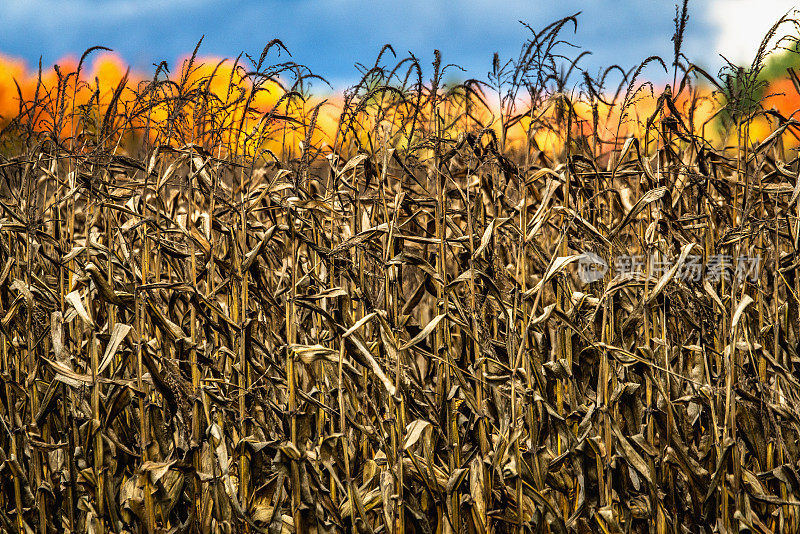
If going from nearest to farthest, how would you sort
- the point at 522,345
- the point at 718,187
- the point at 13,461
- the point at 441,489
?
the point at 522,345 → the point at 441,489 → the point at 13,461 → the point at 718,187

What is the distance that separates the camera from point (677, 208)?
10.5 ft

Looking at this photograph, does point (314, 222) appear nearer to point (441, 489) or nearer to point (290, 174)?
point (290, 174)

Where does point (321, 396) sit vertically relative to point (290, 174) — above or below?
below

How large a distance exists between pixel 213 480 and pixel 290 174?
1.30 m

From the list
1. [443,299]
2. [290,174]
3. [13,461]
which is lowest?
[13,461]

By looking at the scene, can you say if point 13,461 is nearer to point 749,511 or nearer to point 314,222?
point 314,222

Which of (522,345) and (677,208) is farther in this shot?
(677,208)

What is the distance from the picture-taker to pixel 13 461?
9.43 feet

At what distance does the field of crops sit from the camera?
254 cm

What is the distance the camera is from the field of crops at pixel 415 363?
2543 mm

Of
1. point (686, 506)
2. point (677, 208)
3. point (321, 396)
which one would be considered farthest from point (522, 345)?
point (677, 208)

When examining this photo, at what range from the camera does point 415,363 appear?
9.02ft

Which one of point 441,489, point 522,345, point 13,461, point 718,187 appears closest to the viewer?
point 522,345

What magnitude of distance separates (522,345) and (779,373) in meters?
1.03
